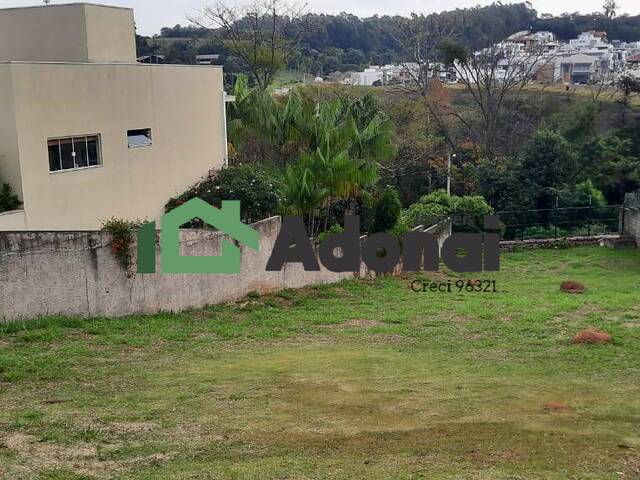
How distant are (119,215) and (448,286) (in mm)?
8219

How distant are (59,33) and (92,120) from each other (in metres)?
2.77

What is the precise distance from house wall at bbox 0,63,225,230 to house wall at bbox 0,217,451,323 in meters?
2.92

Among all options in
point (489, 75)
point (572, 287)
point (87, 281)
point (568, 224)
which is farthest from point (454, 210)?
point (87, 281)

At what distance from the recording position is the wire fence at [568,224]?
27.1 m

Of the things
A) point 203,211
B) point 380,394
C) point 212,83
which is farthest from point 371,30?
point 380,394

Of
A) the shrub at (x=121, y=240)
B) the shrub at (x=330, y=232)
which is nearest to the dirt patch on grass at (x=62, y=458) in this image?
the shrub at (x=121, y=240)

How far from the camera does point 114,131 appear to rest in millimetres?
16859

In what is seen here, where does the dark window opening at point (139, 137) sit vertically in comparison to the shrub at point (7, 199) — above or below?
above

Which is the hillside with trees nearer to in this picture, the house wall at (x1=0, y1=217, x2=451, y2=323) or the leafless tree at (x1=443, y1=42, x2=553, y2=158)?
the leafless tree at (x1=443, y1=42, x2=553, y2=158)

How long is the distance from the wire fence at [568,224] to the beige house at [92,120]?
12.6m

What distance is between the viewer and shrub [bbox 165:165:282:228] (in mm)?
17828

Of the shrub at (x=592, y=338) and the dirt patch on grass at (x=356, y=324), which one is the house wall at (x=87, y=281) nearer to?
the dirt patch on grass at (x=356, y=324)

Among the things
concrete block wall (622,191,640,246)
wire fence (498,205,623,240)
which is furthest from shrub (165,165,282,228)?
concrete block wall (622,191,640,246)

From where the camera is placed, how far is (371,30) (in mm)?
88000
